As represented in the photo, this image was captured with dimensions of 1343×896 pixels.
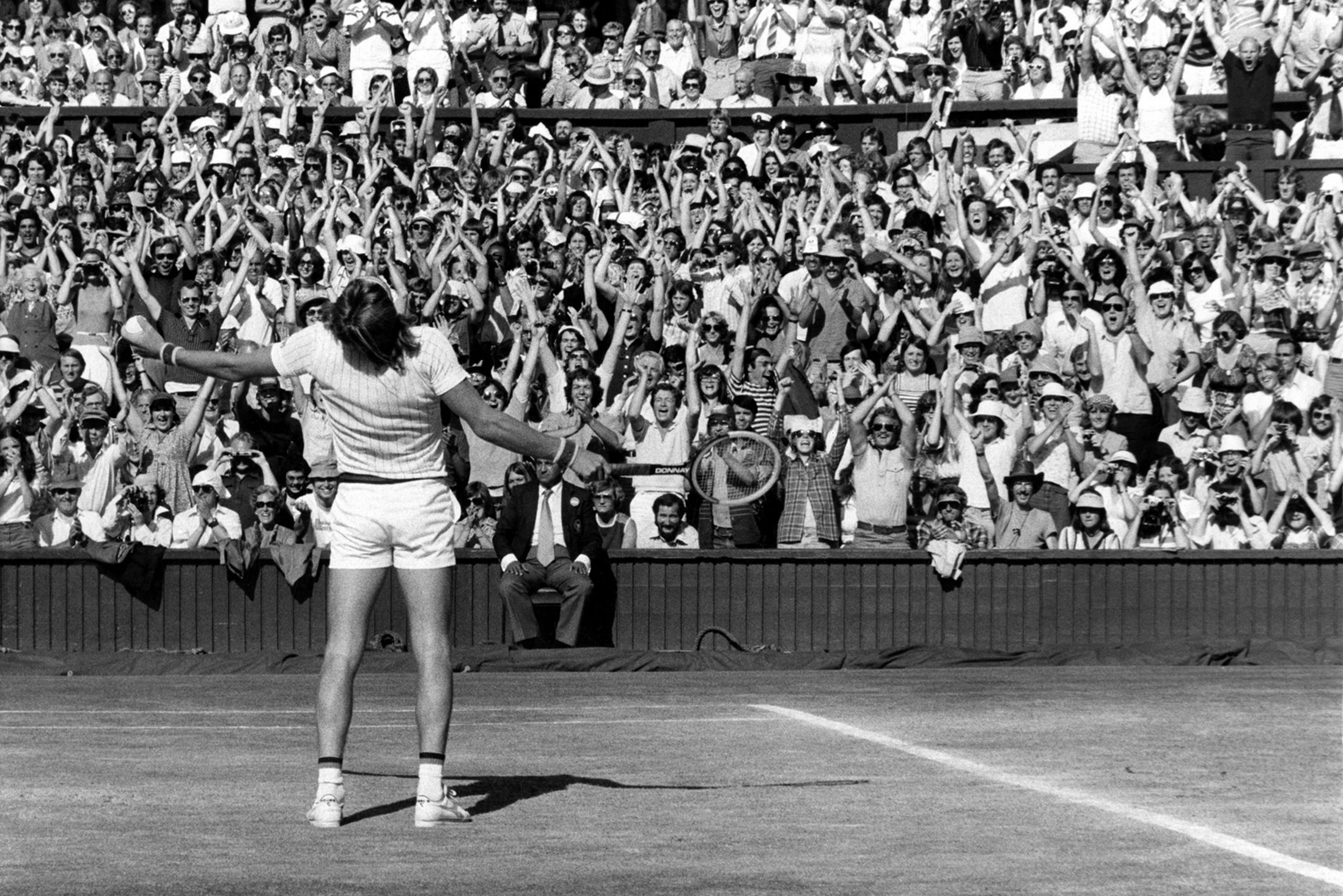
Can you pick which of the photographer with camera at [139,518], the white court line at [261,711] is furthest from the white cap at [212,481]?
the white court line at [261,711]

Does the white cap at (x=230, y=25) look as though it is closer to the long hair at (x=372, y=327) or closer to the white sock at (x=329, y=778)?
the long hair at (x=372, y=327)

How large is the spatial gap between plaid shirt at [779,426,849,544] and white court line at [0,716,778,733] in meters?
4.65

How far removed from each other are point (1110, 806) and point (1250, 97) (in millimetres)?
16740

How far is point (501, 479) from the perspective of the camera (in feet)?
55.6

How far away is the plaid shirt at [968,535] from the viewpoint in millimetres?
16219

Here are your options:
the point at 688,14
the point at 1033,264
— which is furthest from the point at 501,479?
the point at 688,14

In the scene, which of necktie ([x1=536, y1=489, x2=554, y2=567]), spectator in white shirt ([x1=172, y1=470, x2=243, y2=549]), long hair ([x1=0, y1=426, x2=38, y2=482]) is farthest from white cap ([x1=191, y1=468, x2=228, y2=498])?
necktie ([x1=536, y1=489, x2=554, y2=567])

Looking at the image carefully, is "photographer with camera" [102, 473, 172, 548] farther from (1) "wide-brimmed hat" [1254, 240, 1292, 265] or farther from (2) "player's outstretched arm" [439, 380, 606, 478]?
(1) "wide-brimmed hat" [1254, 240, 1292, 265]

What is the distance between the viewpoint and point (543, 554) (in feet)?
50.8

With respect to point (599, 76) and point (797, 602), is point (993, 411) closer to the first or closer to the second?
point (797, 602)

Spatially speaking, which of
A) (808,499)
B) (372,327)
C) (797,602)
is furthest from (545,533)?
(372,327)

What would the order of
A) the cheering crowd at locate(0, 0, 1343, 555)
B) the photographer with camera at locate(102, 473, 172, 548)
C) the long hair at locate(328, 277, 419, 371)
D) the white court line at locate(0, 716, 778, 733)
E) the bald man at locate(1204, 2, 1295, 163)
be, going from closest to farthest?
the long hair at locate(328, 277, 419, 371) → the white court line at locate(0, 716, 778, 733) → the photographer with camera at locate(102, 473, 172, 548) → the cheering crowd at locate(0, 0, 1343, 555) → the bald man at locate(1204, 2, 1295, 163)

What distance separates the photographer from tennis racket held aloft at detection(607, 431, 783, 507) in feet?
52.5

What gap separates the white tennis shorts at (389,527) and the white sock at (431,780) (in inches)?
28.1
